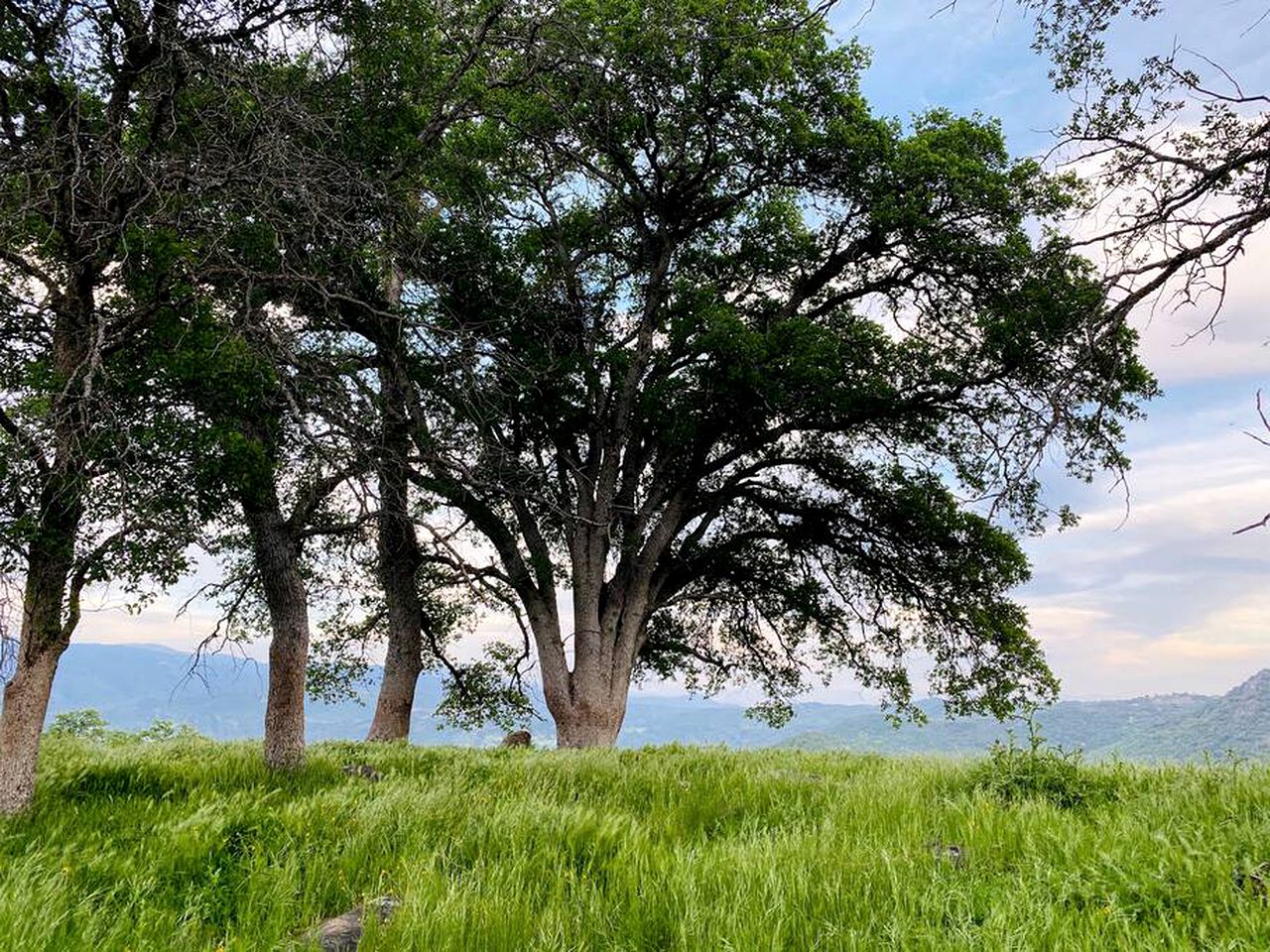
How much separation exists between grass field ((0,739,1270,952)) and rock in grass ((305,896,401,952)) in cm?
15

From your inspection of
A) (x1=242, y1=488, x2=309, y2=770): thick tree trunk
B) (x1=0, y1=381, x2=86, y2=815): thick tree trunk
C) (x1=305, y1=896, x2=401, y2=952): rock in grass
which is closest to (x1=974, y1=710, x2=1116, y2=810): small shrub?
(x1=305, y1=896, x2=401, y2=952): rock in grass

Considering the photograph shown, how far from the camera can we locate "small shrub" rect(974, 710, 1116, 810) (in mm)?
5977

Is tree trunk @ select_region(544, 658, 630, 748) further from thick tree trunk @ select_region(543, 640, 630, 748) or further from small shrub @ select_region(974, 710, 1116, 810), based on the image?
small shrub @ select_region(974, 710, 1116, 810)

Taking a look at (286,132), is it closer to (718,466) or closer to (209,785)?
(209,785)

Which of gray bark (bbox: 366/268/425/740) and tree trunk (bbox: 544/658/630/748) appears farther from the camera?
tree trunk (bbox: 544/658/630/748)

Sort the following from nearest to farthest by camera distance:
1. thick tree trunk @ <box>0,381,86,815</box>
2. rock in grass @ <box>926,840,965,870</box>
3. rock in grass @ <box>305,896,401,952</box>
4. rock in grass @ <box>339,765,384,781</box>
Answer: rock in grass @ <box>305,896,401,952</box> < rock in grass @ <box>926,840,965,870</box> < thick tree trunk @ <box>0,381,86,815</box> < rock in grass @ <box>339,765,384,781</box>

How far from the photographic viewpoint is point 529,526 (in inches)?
711

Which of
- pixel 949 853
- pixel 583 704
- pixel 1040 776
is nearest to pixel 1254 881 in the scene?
pixel 949 853

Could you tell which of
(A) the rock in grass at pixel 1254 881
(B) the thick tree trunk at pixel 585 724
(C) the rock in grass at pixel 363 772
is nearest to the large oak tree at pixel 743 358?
(B) the thick tree trunk at pixel 585 724

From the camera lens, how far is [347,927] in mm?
4031

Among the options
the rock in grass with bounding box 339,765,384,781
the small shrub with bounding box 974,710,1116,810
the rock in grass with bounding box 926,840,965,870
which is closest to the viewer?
the rock in grass with bounding box 926,840,965,870

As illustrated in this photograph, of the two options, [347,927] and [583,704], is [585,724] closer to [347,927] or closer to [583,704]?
[583,704]

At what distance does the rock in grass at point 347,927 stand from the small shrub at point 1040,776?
452 centimetres

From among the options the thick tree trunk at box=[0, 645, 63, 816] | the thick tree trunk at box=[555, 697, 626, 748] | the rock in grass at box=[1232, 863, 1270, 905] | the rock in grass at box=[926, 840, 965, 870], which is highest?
the thick tree trunk at box=[0, 645, 63, 816]
